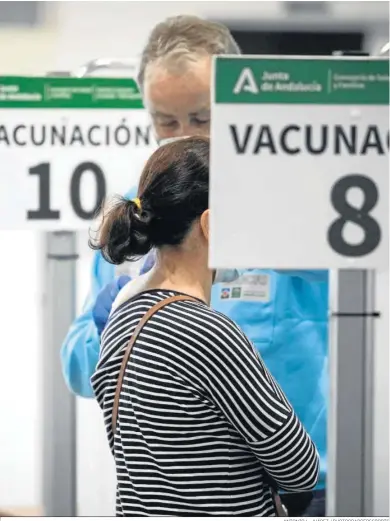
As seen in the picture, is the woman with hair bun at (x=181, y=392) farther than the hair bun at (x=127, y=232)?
No

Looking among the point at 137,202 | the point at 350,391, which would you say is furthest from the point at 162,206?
the point at 350,391

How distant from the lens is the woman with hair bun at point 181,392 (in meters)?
1.32

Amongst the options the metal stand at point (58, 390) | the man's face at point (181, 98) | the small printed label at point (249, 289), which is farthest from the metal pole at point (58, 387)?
the small printed label at point (249, 289)

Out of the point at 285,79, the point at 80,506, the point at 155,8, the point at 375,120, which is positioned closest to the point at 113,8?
the point at 155,8

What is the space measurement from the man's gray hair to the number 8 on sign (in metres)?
0.39

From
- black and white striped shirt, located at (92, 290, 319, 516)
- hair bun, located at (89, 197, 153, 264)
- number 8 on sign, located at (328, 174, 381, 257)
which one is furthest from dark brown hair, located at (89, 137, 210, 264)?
number 8 on sign, located at (328, 174, 381, 257)

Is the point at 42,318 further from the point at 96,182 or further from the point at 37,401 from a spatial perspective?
the point at 96,182

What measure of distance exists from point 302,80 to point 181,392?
0.59m

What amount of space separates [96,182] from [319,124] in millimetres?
492

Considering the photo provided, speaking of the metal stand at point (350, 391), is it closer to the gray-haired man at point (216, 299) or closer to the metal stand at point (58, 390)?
the gray-haired man at point (216, 299)

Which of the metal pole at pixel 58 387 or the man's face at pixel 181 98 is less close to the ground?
the man's face at pixel 181 98

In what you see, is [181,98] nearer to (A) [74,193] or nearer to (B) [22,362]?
(A) [74,193]

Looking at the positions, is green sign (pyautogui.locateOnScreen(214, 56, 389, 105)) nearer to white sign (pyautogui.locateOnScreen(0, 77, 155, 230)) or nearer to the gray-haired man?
the gray-haired man

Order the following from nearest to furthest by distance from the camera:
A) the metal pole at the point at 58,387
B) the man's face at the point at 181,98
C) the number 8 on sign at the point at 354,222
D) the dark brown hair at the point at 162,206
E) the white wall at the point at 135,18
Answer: the dark brown hair at the point at 162,206 → the number 8 on sign at the point at 354,222 → the man's face at the point at 181,98 → the white wall at the point at 135,18 → the metal pole at the point at 58,387
